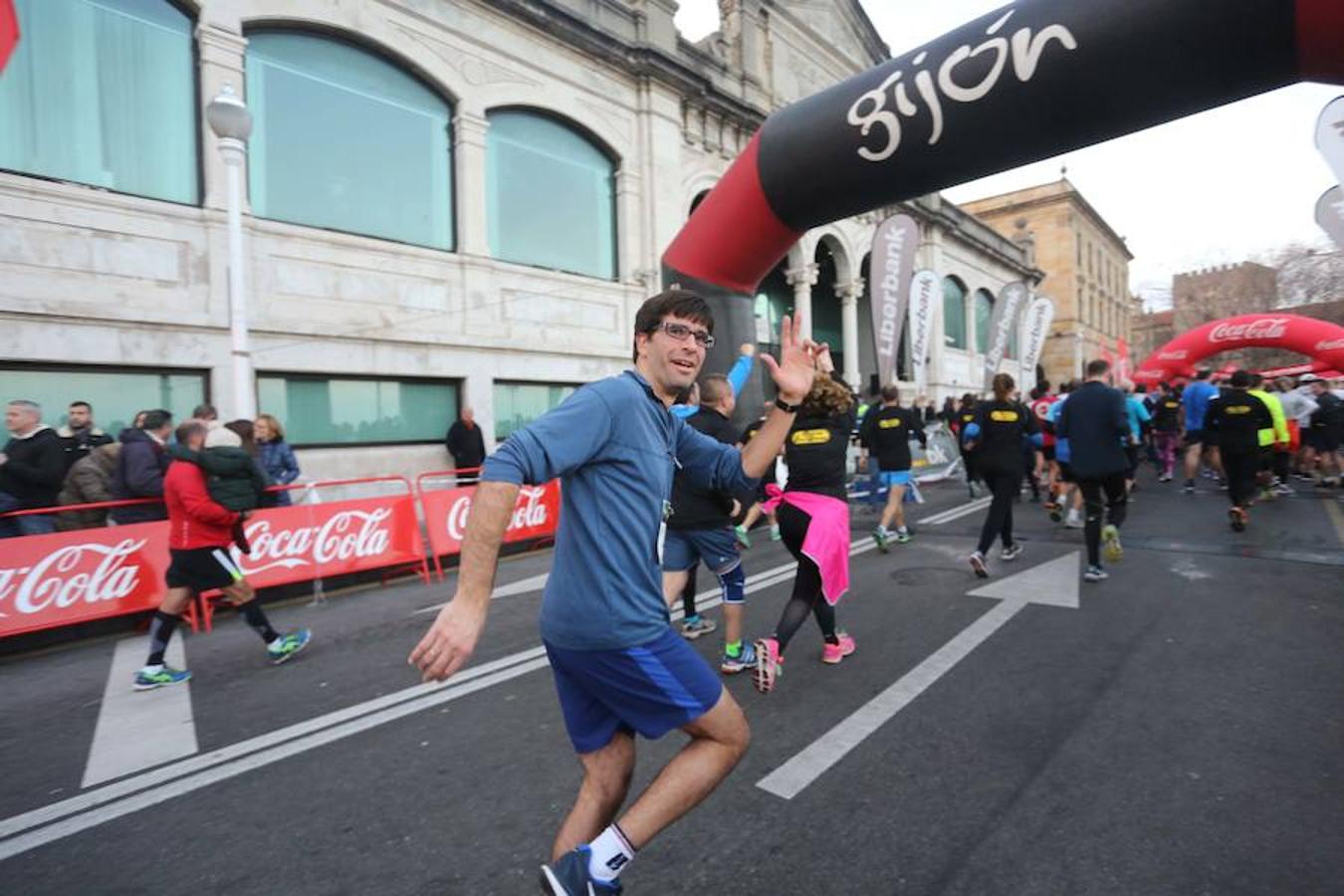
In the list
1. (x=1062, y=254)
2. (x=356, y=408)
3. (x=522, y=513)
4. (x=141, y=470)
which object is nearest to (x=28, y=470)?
(x=141, y=470)

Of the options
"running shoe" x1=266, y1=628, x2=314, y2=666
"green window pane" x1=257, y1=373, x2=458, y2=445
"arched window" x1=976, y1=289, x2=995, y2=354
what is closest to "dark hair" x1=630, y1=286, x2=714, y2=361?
"running shoe" x1=266, y1=628, x2=314, y2=666

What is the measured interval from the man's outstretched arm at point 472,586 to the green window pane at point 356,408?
32.8 ft

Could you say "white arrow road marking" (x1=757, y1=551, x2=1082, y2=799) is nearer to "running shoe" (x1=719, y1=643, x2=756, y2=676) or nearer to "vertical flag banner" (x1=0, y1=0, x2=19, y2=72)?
"running shoe" (x1=719, y1=643, x2=756, y2=676)

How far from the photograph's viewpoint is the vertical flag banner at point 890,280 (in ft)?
42.7

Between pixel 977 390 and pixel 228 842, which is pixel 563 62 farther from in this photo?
pixel 977 390

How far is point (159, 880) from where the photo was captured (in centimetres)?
238

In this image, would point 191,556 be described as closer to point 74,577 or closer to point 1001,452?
point 74,577

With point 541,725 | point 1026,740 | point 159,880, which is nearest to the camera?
point 159,880

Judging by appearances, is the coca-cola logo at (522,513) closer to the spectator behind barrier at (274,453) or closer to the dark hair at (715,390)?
the spectator behind barrier at (274,453)

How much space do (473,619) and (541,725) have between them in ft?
7.03

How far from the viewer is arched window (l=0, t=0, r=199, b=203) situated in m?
8.09

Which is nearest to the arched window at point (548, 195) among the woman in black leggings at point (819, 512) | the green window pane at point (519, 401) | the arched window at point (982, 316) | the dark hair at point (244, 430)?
the green window pane at point (519, 401)

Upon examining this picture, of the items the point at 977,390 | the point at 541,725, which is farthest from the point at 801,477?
the point at 977,390

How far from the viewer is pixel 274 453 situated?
26.9 feet
